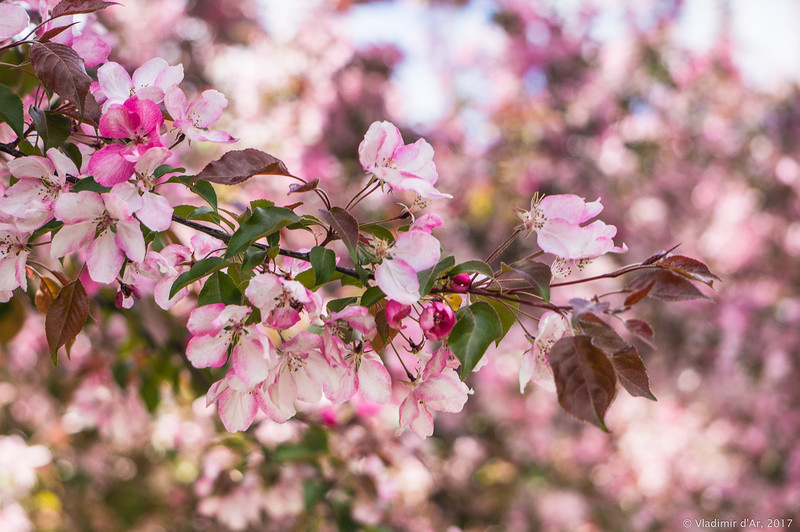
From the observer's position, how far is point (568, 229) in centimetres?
65

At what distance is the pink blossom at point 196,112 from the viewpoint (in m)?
0.66

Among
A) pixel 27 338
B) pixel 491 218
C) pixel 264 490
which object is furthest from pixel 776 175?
pixel 27 338

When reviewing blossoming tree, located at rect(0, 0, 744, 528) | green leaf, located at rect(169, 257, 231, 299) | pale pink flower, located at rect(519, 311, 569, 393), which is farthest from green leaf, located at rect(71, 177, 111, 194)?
pale pink flower, located at rect(519, 311, 569, 393)

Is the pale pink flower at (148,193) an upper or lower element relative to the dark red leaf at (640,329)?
lower

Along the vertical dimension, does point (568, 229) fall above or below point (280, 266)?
above

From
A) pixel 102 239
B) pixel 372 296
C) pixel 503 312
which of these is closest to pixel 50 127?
pixel 102 239

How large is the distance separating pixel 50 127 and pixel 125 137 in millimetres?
103

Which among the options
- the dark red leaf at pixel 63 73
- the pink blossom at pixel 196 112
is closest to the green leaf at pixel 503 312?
the pink blossom at pixel 196 112

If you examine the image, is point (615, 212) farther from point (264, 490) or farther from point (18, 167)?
point (18, 167)

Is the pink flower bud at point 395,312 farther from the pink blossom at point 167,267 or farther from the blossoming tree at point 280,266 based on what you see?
the pink blossom at point 167,267

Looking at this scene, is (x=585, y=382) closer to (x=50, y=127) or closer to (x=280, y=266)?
(x=280, y=266)

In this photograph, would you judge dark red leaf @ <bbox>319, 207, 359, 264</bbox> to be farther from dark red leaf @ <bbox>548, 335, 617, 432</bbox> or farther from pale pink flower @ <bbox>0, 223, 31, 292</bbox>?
pale pink flower @ <bbox>0, 223, 31, 292</bbox>

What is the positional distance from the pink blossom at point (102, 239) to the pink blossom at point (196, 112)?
0.11m

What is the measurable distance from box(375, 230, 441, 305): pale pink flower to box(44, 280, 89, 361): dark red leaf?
0.97 feet
